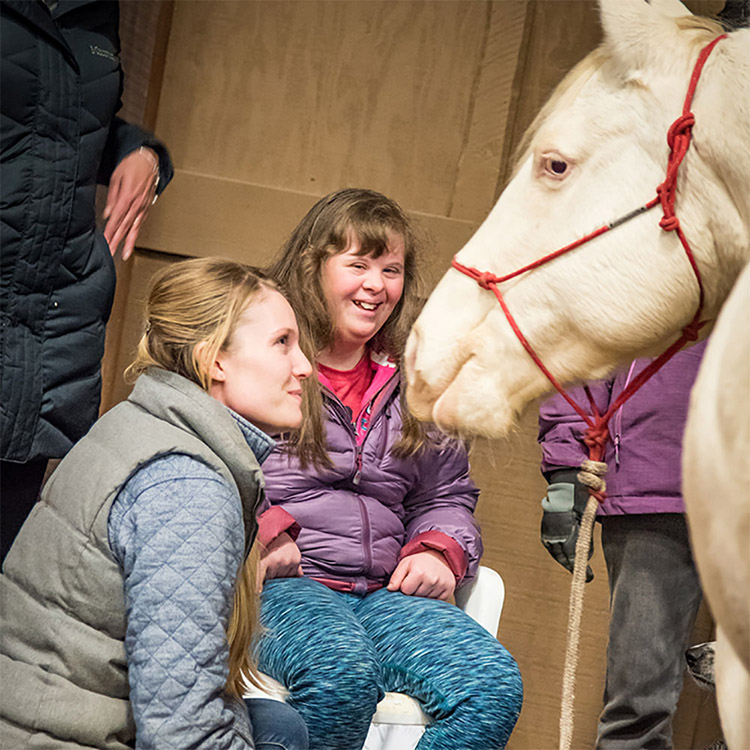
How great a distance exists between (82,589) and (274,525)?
52 cm

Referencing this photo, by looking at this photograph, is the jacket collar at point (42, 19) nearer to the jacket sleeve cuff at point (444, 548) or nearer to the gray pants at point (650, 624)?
the jacket sleeve cuff at point (444, 548)

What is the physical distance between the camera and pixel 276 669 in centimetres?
135

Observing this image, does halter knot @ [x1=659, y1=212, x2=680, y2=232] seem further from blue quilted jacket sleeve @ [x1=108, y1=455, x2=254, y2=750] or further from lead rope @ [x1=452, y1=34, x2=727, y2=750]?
blue quilted jacket sleeve @ [x1=108, y1=455, x2=254, y2=750]

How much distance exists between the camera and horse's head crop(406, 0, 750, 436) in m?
0.94

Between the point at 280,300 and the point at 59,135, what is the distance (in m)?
0.43

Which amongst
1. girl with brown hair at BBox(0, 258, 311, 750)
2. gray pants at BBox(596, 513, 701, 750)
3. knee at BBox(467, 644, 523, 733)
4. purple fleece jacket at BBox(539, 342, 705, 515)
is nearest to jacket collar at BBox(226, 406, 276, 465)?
girl with brown hair at BBox(0, 258, 311, 750)

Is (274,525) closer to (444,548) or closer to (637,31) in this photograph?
(444,548)

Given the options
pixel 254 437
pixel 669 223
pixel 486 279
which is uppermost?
pixel 669 223

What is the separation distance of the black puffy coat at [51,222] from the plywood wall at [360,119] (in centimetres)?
68

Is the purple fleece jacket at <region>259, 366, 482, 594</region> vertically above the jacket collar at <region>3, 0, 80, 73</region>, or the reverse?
the jacket collar at <region>3, 0, 80, 73</region>

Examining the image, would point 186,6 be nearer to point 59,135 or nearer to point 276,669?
point 59,135

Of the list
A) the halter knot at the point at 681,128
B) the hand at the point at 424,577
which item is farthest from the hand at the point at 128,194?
the halter knot at the point at 681,128

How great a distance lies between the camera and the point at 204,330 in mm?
1155

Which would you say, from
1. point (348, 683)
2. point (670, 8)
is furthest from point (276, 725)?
point (670, 8)
